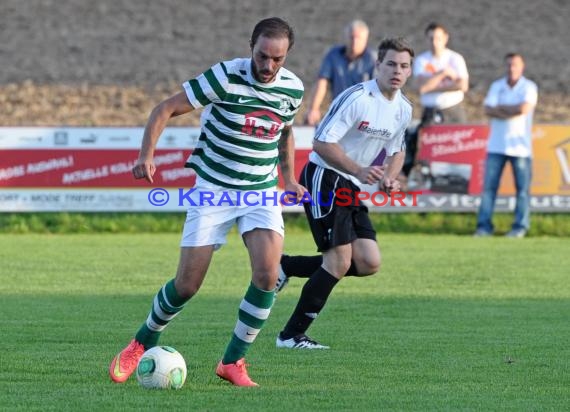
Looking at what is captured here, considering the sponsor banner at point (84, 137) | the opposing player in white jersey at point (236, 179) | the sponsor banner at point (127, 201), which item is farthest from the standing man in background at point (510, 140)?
the opposing player in white jersey at point (236, 179)

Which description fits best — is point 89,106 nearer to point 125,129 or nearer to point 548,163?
point 125,129

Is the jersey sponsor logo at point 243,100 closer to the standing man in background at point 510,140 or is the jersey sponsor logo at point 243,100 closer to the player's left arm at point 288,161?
the player's left arm at point 288,161

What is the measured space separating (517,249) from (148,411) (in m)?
9.90

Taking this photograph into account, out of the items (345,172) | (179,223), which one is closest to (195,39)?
(179,223)

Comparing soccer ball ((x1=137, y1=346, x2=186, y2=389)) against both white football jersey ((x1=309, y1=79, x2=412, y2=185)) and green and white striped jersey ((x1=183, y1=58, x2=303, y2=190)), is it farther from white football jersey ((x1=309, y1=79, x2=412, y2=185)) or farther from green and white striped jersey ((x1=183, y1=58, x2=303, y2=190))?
white football jersey ((x1=309, y1=79, x2=412, y2=185))

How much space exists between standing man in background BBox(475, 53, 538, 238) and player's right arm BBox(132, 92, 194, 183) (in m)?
10.2

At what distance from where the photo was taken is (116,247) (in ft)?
52.0

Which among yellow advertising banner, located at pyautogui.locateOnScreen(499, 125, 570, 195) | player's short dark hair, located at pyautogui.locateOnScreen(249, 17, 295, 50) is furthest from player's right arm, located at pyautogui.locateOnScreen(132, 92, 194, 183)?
yellow advertising banner, located at pyautogui.locateOnScreen(499, 125, 570, 195)

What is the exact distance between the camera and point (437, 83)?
17.3m

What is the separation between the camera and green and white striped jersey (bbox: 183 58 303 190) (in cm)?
755

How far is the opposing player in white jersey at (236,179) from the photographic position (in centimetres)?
755

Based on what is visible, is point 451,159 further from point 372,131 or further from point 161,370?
point 161,370

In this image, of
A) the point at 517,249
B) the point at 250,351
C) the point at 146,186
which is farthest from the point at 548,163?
the point at 250,351

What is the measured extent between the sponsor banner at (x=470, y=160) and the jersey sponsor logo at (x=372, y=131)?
826 centimetres
